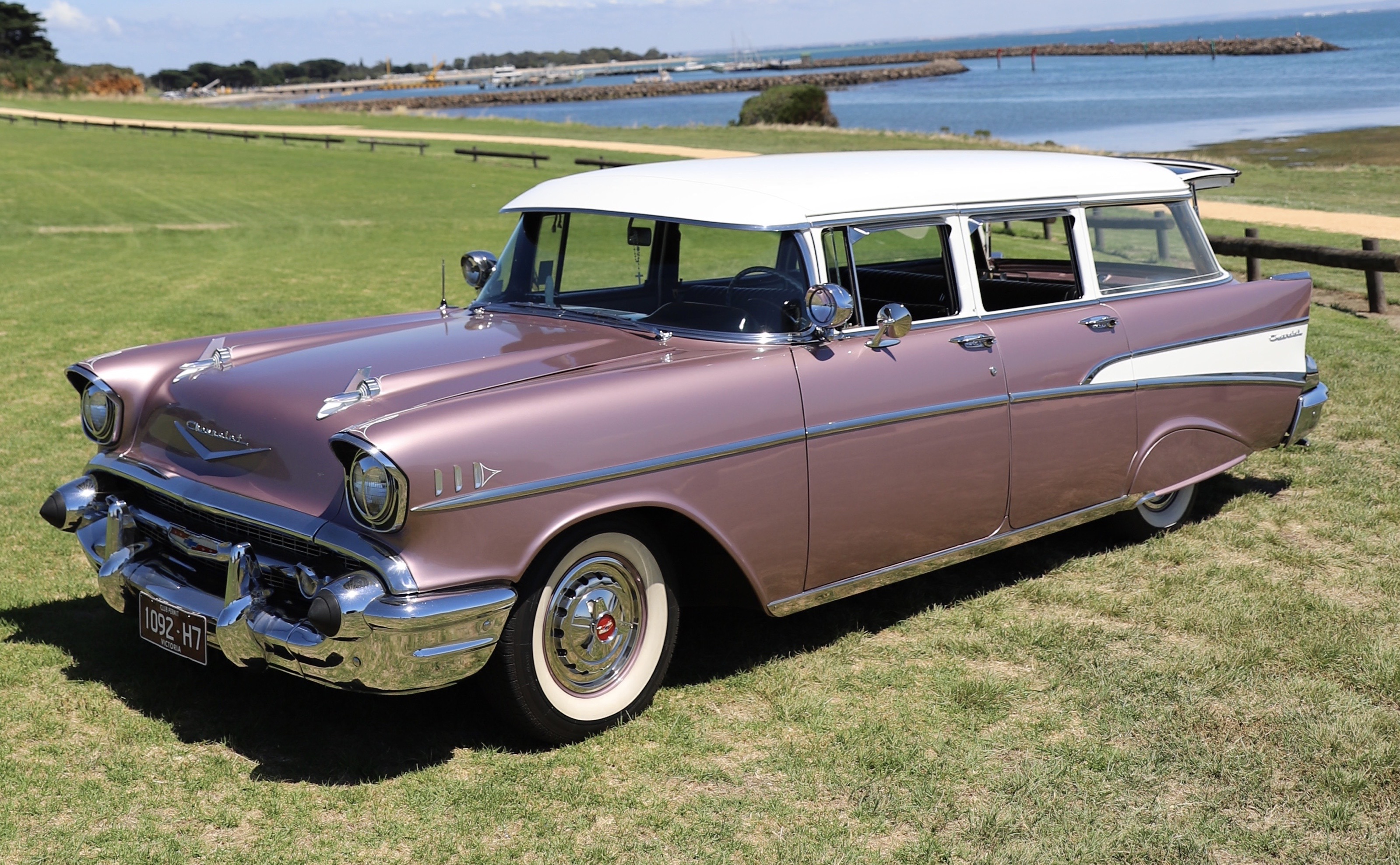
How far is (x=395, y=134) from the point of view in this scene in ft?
150

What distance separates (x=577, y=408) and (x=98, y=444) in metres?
1.98

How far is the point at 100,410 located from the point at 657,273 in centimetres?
209

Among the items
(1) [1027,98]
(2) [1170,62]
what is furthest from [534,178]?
(2) [1170,62]

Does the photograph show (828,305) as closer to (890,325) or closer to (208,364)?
(890,325)

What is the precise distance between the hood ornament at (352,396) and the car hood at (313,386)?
0.06 feet

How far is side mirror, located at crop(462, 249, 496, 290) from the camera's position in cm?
567

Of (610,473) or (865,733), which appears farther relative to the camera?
(865,733)

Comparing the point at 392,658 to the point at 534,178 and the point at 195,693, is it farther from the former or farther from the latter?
the point at 534,178

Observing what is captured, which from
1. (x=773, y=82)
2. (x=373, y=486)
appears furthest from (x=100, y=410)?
(x=773, y=82)

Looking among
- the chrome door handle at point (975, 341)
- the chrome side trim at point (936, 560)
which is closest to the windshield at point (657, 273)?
the chrome door handle at point (975, 341)

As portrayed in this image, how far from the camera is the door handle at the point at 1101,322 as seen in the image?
522cm

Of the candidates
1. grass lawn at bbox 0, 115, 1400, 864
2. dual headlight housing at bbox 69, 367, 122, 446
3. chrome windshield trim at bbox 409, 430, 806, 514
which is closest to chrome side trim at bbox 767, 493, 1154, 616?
grass lawn at bbox 0, 115, 1400, 864

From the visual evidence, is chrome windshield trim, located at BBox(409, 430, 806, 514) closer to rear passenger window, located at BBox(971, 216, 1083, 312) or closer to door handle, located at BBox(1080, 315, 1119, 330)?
rear passenger window, located at BBox(971, 216, 1083, 312)

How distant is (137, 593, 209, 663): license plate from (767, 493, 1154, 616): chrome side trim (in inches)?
72.2
